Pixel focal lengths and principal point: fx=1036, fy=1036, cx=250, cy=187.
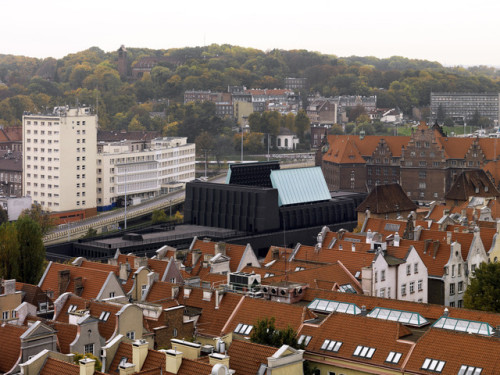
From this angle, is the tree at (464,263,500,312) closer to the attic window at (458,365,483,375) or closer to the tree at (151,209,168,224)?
the attic window at (458,365,483,375)

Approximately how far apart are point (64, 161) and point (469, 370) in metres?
103

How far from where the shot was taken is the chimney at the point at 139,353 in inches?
1373

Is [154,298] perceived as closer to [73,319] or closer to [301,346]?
[73,319]

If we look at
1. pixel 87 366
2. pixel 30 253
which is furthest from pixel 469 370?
pixel 30 253

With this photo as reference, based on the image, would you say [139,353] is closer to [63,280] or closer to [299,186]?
[63,280]

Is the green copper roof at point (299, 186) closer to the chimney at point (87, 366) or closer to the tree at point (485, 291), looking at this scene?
the tree at point (485, 291)

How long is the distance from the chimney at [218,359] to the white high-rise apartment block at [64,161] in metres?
102

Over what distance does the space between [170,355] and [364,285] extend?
23547mm

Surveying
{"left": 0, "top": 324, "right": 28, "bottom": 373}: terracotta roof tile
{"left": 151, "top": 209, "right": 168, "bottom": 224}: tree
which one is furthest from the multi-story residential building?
{"left": 0, "top": 324, "right": 28, "bottom": 373}: terracotta roof tile

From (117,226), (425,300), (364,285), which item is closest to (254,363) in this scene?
(364,285)

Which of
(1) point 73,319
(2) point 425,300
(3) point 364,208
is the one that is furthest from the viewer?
(3) point 364,208

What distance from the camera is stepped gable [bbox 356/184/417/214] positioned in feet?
314

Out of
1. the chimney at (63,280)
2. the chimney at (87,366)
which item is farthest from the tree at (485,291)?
the chimney at (87,366)

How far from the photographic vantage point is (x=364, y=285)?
2184 inches
